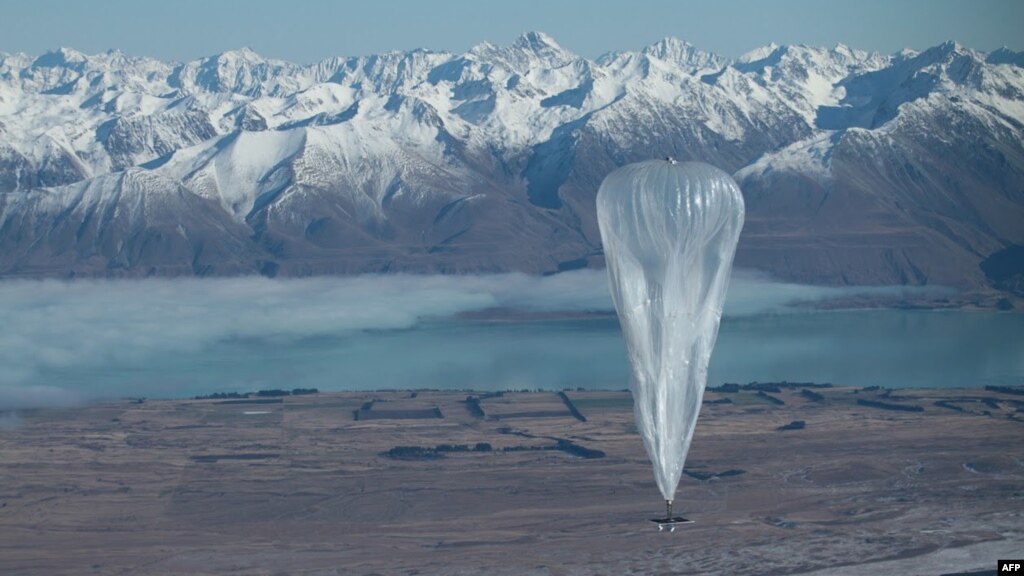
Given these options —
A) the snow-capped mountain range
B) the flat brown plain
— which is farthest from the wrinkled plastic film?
the snow-capped mountain range

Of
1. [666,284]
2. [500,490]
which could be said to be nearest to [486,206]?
[500,490]

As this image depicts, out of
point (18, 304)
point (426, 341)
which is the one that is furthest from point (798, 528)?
point (18, 304)

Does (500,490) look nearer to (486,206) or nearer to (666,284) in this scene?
(666,284)

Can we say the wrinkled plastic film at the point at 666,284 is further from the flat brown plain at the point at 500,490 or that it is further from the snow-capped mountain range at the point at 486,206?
the snow-capped mountain range at the point at 486,206

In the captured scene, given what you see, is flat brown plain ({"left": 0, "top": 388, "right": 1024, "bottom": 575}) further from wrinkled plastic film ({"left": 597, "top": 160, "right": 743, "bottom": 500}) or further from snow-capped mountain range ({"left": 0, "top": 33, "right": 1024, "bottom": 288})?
snow-capped mountain range ({"left": 0, "top": 33, "right": 1024, "bottom": 288})

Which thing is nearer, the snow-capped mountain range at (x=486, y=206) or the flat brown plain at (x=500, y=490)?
the flat brown plain at (x=500, y=490)

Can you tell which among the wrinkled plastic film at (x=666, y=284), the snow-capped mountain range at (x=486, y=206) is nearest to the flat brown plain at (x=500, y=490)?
the wrinkled plastic film at (x=666, y=284)

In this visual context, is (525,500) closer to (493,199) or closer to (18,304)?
(18,304)
